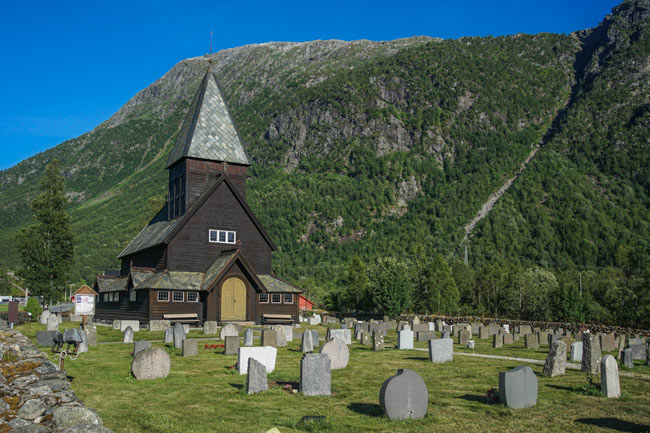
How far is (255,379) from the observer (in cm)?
1391

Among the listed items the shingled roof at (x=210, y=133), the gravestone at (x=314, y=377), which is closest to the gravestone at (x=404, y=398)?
the gravestone at (x=314, y=377)

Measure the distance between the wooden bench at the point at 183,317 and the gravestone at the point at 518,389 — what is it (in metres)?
30.8

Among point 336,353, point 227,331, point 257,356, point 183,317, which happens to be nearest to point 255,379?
point 257,356

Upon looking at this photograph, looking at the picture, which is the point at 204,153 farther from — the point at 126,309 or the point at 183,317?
the point at 183,317

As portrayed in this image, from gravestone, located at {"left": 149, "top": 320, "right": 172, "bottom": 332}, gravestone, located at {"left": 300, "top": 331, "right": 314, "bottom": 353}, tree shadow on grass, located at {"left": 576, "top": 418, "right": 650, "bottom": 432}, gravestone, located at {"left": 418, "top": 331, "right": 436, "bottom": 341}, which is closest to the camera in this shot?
tree shadow on grass, located at {"left": 576, "top": 418, "right": 650, "bottom": 432}

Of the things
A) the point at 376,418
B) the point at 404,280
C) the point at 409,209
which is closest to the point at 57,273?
the point at 404,280

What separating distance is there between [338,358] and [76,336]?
7944 mm

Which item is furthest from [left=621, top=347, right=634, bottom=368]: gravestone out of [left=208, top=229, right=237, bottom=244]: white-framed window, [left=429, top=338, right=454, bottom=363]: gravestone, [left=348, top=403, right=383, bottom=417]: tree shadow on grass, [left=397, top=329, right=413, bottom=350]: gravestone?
[left=208, top=229, right=237, bottom=244]: white-framed window

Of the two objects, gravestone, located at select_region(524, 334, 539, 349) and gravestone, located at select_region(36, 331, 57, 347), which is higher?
gravestone, located at select_region(36, 331, 57, 347)

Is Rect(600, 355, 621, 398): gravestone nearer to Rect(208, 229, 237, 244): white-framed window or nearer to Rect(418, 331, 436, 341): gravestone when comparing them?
Rect(418, 331, 436, 341): gravestone

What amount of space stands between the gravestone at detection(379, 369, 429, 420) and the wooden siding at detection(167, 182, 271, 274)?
3334 centimetres

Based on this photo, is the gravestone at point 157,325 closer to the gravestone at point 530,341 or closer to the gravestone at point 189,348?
the gravestone at point 189,348

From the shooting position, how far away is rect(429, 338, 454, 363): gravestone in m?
20.4

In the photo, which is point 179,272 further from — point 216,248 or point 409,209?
point 409,209
